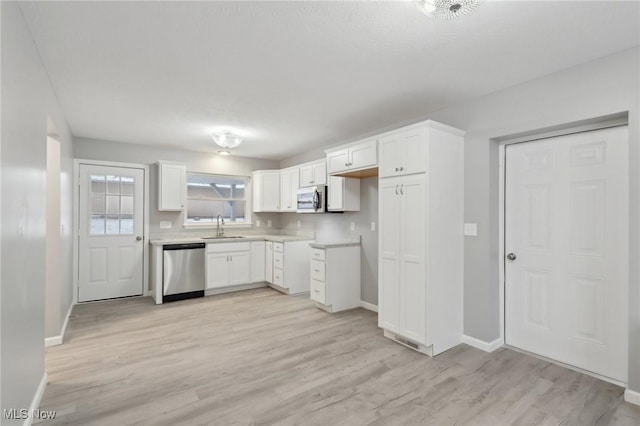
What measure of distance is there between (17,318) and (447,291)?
10.9 feet

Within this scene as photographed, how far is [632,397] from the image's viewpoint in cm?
215

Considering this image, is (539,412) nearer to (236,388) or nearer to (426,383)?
(426,383)

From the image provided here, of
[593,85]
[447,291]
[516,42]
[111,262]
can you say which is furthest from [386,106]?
[111,262]

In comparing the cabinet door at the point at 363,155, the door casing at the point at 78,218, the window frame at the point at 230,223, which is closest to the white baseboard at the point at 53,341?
the door casing at the point at 78,218

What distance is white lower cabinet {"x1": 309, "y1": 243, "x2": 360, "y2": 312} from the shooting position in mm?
4207

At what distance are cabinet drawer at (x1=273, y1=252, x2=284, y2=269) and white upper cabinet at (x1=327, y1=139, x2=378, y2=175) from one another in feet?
5.95

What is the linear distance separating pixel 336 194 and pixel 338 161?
579mm

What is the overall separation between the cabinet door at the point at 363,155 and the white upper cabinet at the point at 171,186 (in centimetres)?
317

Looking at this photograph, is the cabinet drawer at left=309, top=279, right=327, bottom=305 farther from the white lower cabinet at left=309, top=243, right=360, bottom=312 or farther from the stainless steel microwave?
the stainless steel microwave

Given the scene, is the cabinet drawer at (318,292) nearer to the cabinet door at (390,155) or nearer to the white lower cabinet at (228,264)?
the white lower cabinet at (228,264)

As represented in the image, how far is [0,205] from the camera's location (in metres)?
1.44

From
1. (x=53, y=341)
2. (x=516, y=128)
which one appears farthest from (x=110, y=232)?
(x=516, y=128)

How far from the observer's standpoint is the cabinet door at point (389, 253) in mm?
3191

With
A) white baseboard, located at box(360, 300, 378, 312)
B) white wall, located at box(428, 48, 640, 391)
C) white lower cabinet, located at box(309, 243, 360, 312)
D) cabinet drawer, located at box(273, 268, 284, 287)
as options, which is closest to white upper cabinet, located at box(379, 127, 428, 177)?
white wall, located at box(428, 48, 640, 391)
